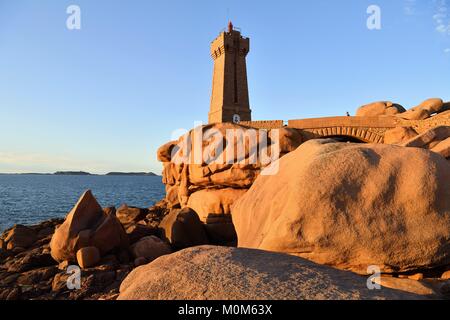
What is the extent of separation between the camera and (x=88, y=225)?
998cm

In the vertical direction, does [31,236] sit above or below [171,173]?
below

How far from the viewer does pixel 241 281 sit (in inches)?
112

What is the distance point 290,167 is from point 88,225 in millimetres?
7517

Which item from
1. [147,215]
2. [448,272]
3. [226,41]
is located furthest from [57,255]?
[226,41]

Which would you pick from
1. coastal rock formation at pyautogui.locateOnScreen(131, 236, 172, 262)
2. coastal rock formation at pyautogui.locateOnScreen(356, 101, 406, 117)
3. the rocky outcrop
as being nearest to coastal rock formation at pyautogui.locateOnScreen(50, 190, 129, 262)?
the rocky outcrop

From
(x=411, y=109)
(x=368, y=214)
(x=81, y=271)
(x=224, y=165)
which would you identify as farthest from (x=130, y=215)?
(x=411, y=109)

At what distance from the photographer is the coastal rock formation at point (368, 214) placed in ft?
14.6

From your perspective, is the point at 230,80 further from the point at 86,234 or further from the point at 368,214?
the point at 368,214

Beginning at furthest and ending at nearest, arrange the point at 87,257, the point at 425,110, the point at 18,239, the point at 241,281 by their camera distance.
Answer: the point at 425,110, the point at 18,239, the point at 87,257, the point at 241,281

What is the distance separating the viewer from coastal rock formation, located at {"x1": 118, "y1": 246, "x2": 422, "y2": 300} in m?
2.65

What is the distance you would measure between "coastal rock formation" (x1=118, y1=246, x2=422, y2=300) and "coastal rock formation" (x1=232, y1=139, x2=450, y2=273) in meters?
1.09

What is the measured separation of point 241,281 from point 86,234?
27.2ft

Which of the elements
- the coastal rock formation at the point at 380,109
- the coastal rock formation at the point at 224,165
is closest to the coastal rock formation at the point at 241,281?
the coastal rock formation at the point at 224,165
